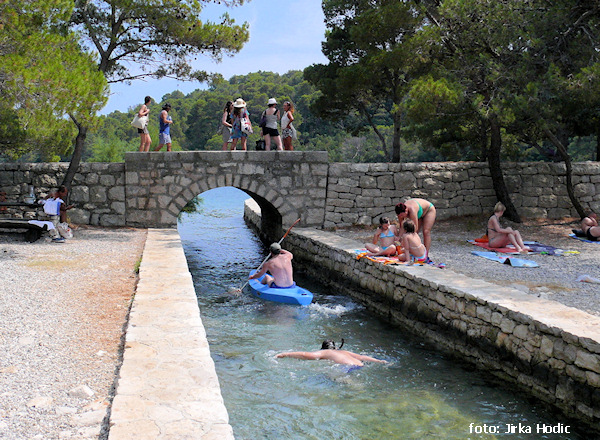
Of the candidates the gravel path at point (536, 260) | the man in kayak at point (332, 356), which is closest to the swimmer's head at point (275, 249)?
the gravel path at point (536, 260)

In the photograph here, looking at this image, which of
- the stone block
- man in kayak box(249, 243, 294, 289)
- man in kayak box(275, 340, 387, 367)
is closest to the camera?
the stone block

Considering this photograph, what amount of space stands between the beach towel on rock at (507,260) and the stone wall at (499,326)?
1543 mm

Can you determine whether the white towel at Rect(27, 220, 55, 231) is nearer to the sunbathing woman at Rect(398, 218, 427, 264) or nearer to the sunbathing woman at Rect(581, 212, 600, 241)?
the sunbathing woman at Rect(398, 218, 427, 264)

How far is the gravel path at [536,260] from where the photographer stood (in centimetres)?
688

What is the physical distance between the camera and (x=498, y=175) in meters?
12.8

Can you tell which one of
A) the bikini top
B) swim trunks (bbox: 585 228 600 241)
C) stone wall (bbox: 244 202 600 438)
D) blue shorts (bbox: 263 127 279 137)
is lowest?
stone wall (bbox: 244 202 600 438)

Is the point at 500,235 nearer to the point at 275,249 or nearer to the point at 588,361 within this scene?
the point at 275,249

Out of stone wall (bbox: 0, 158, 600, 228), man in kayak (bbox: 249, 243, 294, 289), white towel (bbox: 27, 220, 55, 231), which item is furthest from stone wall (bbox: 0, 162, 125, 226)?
man in kayak (bbox: 249, 243, 294, 289)

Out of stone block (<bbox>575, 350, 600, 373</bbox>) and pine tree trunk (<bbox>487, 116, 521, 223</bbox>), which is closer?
stone block (<bbox>575, 350, 600, 373</bbox>)

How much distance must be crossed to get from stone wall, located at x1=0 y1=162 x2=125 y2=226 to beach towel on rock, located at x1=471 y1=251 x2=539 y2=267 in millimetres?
7070

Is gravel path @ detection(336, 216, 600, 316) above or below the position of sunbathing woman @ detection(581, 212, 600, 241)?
below

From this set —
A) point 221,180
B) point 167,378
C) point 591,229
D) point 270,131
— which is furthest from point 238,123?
point 167,378

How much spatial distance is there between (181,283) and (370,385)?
2302mm

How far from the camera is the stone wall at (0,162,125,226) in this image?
38.4 feet
